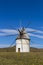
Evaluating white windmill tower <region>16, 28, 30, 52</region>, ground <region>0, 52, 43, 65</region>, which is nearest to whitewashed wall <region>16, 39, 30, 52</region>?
white windmill tower <region>16, 28, 30, 52</region>

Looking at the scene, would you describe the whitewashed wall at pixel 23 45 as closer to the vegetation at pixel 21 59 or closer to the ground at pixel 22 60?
the vegetation at pixel 21 59

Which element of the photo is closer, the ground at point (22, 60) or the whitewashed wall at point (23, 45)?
the ground at point (22, 60)

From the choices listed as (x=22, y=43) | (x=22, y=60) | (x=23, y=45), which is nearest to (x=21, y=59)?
(x=22, y=60)

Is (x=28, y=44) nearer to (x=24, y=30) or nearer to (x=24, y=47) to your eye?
(x=24, y=47)

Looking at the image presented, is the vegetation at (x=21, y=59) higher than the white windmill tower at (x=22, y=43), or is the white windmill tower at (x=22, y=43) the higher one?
the white windmill tower at (x=22, y=43)

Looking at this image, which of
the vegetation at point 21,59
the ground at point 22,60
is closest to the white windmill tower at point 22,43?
the vegetation at point 21,59

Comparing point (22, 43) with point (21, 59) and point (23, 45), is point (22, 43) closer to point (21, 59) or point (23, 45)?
point (23, 45)

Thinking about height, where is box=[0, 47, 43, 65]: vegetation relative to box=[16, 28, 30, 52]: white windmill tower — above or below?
below

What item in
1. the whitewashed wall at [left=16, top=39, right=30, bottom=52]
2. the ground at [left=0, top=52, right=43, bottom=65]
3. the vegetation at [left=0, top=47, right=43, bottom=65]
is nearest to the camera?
the ground at [left=0, top=52, right=43, bottom=65]

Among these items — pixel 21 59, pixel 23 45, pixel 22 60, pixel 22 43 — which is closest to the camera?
pixel 22 60

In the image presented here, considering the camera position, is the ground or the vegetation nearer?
the ground

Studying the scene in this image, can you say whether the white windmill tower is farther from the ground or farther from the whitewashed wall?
the ground

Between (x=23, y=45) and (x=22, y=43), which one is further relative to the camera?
(x=23, y=45)

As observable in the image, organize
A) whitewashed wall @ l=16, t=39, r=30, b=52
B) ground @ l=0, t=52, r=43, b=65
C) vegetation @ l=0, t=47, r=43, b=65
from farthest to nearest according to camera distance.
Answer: whitewashed wall @ l=16, t=39, r=30, b=52 → vegetation @ l=0, t=47, r=43, b=65 → ground @ l=0, t=52, r=43, b=65
